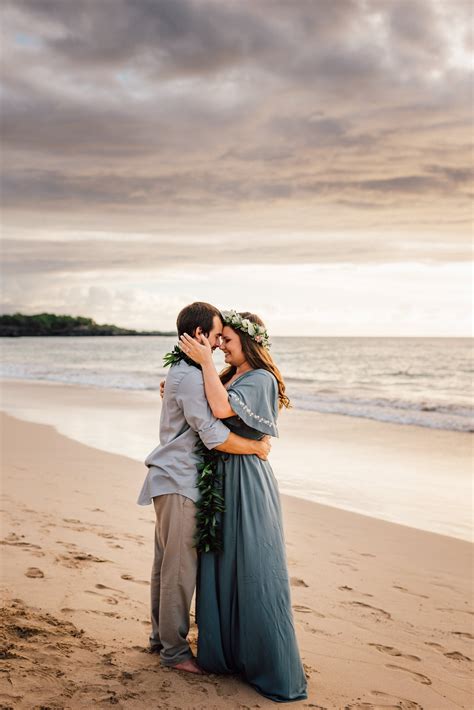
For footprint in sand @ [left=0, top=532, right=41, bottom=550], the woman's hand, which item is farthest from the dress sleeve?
footprint in sand @ [left=0, top=532, right=41, bottom=550]

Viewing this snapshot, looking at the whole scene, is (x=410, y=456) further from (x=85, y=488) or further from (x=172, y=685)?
(x=172, y=685)

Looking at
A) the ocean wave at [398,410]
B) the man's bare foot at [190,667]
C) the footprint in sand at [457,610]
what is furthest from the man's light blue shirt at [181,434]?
the ocean wave at [398,410]

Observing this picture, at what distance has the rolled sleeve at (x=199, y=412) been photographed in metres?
3.27

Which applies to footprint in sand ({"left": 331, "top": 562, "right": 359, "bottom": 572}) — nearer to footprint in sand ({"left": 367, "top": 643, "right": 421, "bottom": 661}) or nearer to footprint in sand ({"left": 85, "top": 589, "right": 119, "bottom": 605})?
footprint in sand ({"left": 367, "top": 643, "right": 421, "bottom": 661})

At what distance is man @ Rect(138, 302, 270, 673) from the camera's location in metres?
3.38

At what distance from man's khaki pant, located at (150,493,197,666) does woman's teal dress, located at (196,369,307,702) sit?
0.08 meters

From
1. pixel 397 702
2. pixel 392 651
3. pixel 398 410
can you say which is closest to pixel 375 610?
pixel 392 651

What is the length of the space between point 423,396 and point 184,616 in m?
22.1

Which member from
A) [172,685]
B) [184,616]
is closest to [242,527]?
[184,616]

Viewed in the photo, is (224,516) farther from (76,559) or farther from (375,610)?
(76,559)

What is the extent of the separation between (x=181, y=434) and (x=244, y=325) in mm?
671

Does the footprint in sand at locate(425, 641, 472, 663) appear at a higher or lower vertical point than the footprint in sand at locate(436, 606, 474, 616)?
lower

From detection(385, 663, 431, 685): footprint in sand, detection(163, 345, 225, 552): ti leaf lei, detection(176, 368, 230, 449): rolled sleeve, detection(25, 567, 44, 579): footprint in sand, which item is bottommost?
detection(385, 663, 431, 685): footprint in sand

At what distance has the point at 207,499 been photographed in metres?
3.38
